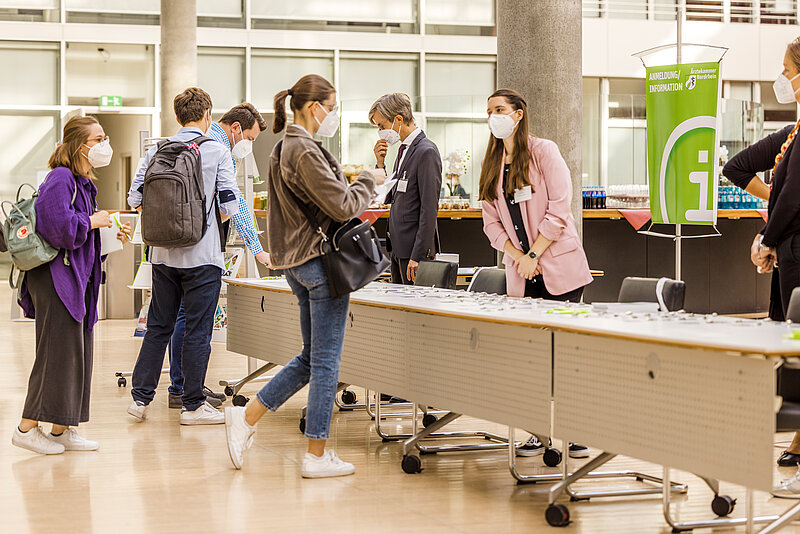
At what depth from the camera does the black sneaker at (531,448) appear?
4801mm

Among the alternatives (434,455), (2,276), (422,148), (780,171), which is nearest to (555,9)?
(422,148)

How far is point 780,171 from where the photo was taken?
14.8ft

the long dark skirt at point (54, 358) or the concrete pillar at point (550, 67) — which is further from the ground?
the concrete pillar at point (550, 67)

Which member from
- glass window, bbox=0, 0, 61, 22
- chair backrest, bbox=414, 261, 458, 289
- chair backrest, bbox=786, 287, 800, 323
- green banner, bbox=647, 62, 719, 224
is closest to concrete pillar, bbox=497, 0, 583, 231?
green banner, bbox=647, 62, 719, 224

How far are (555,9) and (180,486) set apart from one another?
3.74 m

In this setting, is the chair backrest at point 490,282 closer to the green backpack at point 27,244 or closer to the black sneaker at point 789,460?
the black sneaker at point 789,460

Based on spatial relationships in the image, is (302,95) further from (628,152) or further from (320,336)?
(628,152)

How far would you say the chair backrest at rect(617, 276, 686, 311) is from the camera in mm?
4039

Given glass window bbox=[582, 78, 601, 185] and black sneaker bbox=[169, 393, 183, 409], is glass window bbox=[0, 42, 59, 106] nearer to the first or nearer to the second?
glass window bbox=[582, 78, 601, 185]

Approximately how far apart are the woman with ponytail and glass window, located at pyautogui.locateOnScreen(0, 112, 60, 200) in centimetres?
1323

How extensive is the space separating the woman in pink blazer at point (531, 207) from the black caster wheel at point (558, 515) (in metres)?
1.31

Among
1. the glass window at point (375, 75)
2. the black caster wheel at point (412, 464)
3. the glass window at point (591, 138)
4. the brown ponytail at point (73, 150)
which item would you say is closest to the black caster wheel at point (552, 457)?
the black caster wheel at point (412, 464)

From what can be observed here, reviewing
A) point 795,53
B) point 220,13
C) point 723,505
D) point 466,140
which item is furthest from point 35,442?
point 220,13

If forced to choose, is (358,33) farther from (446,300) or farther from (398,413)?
(446,300)
